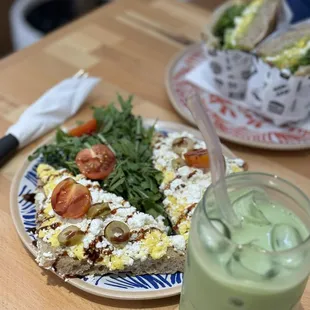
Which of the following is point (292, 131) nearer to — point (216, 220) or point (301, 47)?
point (301, 47)

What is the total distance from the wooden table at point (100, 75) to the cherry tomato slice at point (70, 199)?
0.14 meters

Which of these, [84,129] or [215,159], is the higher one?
[215,159]

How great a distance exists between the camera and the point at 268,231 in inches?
29.7

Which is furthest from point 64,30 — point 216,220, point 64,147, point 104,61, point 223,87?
point 216,220

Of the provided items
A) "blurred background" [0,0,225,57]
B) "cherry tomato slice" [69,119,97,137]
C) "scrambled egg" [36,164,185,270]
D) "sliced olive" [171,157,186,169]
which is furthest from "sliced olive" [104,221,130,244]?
"blurred background" [0,0,225,57]

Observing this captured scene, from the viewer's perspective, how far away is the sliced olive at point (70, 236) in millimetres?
969

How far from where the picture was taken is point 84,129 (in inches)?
51.8

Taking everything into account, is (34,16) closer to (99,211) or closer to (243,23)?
(243,23)

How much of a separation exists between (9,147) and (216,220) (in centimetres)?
73

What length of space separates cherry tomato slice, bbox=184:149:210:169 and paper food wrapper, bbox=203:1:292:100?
0.48m

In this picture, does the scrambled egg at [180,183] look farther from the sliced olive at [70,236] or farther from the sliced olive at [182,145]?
the sliced olive at [70,236]

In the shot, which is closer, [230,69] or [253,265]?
[253,265]

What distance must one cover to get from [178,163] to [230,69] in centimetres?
51

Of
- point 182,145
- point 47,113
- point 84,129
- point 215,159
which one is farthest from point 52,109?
point 215,159
